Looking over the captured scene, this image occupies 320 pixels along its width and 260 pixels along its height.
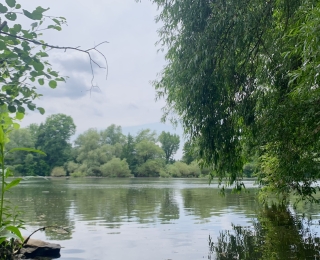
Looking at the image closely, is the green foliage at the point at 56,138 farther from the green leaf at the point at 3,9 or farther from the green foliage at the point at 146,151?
the green leaf at the point at 3,9

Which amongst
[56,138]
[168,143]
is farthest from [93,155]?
[168,143]

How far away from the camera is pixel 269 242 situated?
1046 cm

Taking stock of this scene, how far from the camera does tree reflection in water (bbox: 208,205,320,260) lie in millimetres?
9141

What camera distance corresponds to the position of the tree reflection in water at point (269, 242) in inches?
360

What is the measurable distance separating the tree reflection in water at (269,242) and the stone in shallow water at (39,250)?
396 cm

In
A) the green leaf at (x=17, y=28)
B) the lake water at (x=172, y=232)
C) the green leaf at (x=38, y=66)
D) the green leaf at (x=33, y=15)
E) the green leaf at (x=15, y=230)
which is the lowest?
the lake water at (x=172, y=232)

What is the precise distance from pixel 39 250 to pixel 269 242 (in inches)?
244

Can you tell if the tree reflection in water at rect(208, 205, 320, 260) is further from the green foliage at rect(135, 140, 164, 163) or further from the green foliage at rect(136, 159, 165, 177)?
the green foliage at rect(135, 140, 164, 163)

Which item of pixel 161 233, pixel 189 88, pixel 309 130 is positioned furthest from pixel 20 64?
pixel 161 233

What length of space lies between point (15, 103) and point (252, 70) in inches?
263

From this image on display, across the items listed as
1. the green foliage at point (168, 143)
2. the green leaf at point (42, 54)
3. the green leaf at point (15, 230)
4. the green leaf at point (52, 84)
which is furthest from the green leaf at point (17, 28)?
the green foliage at point (168, 143)

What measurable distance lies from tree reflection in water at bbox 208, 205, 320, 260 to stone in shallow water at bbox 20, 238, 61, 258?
3.96 meters

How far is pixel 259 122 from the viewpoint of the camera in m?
7.59

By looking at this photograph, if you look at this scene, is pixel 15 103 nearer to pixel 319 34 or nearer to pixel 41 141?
pixel 319 34
